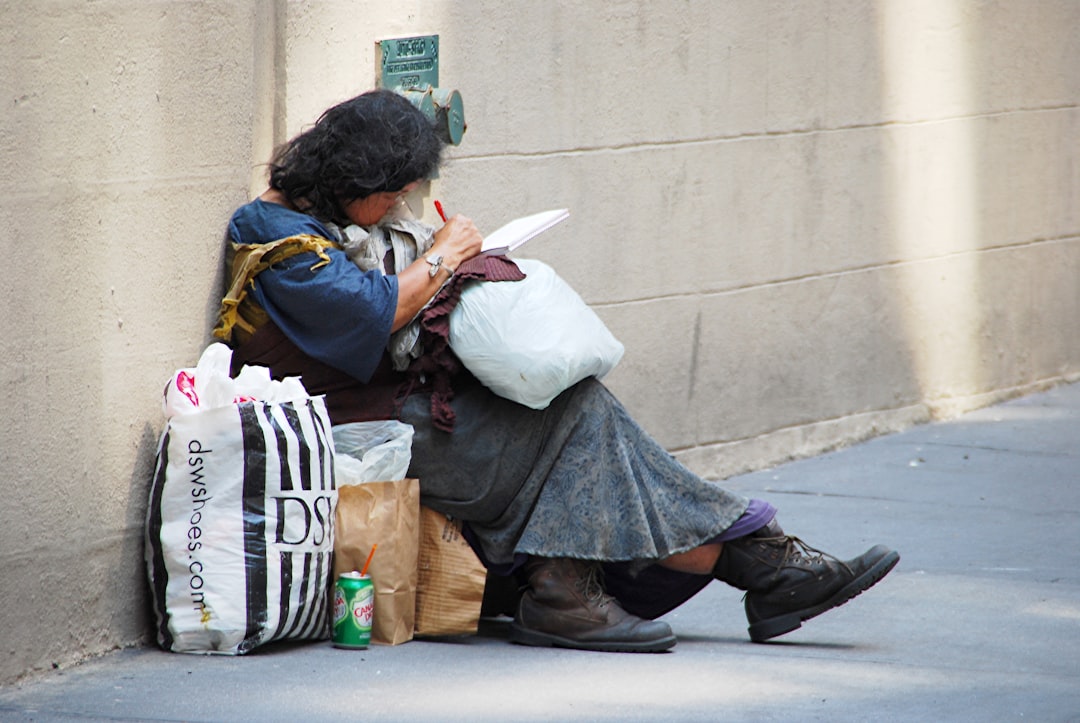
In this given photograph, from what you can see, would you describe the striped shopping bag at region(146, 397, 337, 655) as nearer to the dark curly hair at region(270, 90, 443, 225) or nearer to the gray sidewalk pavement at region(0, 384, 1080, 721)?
the gray sidewalk pavement at region(0, 384, 1080, 721)

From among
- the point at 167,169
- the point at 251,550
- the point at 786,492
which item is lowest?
the point at 786,492

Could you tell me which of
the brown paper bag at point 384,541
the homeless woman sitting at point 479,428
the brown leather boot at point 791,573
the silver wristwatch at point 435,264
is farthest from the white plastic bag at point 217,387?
the brown leather boot at point 791,573

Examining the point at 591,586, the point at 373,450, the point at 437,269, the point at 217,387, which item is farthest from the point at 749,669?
the point at 217,387

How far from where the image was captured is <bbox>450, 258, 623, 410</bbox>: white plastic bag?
13.2 feet

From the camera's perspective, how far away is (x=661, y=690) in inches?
147

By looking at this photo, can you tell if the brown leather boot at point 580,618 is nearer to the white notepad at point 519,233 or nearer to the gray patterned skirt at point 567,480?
the gray patterned skirt at point 567,480

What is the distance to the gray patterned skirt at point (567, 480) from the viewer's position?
4094 mm

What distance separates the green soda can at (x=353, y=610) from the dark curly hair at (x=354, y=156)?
2.92 ft

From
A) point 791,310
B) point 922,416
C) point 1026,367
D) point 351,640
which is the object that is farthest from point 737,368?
point 351,640

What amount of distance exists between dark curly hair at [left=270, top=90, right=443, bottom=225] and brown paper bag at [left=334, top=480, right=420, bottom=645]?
0.68m

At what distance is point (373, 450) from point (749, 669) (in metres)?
1.02

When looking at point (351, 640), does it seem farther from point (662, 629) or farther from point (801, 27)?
point (801, 27)

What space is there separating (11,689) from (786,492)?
3.23 metres

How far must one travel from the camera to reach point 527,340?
403 cm
